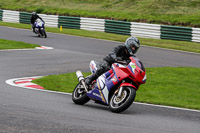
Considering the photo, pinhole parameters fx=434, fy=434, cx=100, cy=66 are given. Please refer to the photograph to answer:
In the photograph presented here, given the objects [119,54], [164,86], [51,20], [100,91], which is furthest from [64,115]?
[51,20]

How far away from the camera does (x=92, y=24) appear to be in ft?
106

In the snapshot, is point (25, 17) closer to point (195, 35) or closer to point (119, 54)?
point (195, 35)

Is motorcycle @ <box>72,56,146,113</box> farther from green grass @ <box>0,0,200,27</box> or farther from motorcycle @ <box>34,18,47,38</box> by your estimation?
green grass @ <box>0,0,200,27</box>

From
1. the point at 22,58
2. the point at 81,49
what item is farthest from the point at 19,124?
the point at 81,49

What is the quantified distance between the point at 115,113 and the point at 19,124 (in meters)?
2.31

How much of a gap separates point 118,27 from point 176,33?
15.1ft

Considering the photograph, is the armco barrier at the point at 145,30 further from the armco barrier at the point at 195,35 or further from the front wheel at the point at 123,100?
the front wheel at the point at 123,100

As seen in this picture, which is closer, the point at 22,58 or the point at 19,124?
the point at 19,124

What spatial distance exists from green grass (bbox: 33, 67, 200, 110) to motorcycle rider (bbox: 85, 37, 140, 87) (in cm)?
171

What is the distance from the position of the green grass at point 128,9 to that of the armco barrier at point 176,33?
410cm

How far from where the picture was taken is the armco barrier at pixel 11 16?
1474 inches

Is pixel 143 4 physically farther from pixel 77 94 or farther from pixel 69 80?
pixel 77 94

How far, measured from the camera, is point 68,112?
7.91 m

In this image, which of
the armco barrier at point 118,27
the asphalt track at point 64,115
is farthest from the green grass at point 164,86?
the armco barrier at point 118,27
